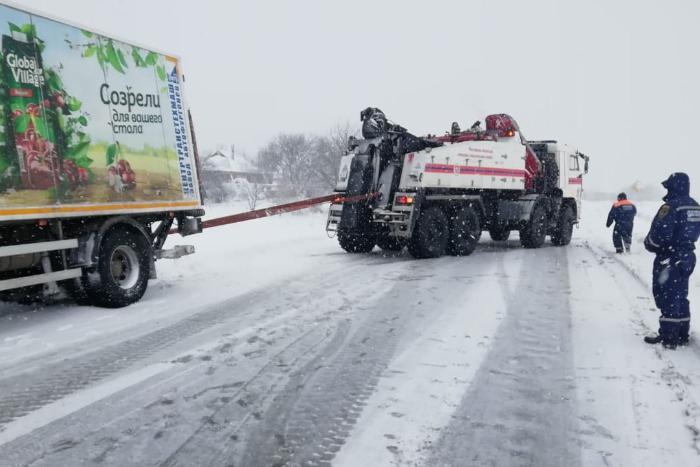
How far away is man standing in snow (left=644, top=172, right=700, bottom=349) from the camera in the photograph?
16.5 feet

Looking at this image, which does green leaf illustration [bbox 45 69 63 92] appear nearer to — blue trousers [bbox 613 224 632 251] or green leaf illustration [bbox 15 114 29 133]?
green leaf illustration [bbox 15 114 29 133]

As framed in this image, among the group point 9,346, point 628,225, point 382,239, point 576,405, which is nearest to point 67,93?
point 9,346

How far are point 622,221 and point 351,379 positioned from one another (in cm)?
1044

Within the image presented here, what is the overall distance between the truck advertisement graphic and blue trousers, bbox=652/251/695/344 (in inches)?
250

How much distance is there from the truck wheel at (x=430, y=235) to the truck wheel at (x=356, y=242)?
1322 mm

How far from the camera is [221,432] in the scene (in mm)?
3434

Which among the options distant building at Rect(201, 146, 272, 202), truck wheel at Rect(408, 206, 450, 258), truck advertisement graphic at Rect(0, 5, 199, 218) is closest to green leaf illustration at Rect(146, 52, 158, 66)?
truck advertisement graphic at Rect(0, 5, 199, 218)

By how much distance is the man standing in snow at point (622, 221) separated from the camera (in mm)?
12617

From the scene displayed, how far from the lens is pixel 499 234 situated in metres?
16.3

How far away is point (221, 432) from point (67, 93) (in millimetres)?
5010

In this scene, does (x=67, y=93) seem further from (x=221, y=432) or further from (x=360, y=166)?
(x=360, y=166)

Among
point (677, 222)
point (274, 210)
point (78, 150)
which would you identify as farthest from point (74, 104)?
point (677, 222)

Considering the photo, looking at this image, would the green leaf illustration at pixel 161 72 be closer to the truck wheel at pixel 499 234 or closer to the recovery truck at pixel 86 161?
the recovery truck at pixel 86 161

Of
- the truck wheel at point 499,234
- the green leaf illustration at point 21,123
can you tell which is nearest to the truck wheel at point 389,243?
the truck wheel at point 499,234
